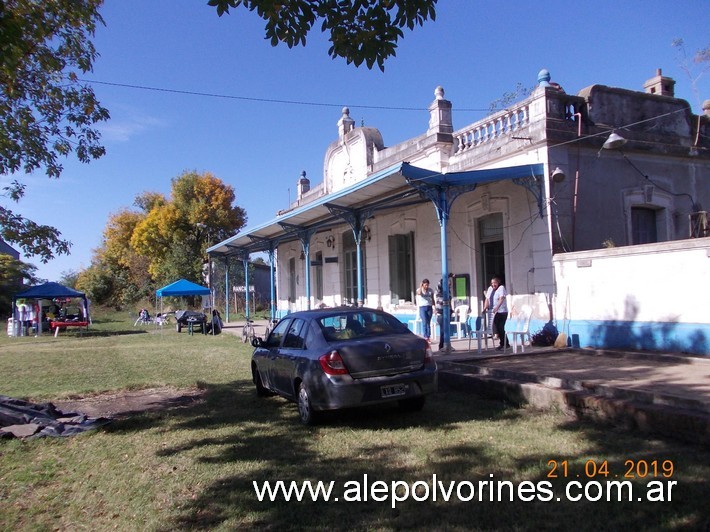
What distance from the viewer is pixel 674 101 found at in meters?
13.3

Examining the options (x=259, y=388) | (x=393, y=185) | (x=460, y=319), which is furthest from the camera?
(x=460, y=319)

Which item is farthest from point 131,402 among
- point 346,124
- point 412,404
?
point 346,124

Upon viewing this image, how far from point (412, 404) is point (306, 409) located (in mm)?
1354

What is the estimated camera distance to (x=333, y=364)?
6.24 metres

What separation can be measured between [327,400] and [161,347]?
13338 mm

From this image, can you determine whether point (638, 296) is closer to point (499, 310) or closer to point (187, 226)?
point (499, 310)

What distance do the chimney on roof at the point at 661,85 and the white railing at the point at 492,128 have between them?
171 inches

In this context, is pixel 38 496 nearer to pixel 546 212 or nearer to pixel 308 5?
pixel 308 5

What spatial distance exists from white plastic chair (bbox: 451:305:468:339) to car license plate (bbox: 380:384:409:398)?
25.3 feet

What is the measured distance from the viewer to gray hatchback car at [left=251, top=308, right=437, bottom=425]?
6191 millimetres

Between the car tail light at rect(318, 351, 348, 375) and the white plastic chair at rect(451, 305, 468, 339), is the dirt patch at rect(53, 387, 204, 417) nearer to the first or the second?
the car tail light at rect(318, 351, 348, 375)

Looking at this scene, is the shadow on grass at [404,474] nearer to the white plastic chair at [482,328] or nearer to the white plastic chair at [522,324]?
the white plastic chair at [482,328]

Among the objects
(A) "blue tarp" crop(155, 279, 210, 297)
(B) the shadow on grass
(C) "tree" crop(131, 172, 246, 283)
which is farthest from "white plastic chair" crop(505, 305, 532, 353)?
(C) "tree" crop(131, 172, 246, 283)

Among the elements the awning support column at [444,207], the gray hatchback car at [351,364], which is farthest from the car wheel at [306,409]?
the awning support column at [444,207]
